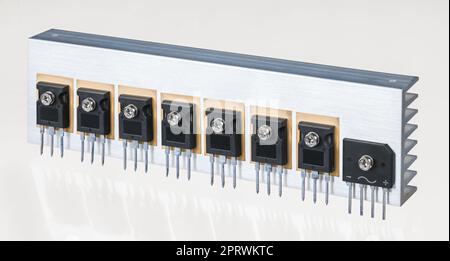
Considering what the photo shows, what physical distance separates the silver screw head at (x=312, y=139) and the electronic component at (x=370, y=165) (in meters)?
0.15

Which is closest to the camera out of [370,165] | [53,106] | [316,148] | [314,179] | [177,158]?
[370,165]

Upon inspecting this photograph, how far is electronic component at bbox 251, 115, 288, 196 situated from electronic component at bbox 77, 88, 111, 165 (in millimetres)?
911

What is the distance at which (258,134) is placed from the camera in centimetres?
984

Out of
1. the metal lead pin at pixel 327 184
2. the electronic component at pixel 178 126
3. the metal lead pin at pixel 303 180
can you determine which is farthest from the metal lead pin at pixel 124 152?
the metal lead pin at pixel 327 184

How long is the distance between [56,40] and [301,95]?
60.4 inches

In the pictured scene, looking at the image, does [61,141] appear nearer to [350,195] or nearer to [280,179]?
[280,179]

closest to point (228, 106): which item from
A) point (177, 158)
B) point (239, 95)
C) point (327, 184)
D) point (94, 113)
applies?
point (239, 95)

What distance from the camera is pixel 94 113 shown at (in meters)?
10.3

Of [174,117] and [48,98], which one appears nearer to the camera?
[174,117]

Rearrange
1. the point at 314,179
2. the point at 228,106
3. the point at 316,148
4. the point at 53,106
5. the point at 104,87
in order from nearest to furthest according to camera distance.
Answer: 1. the point at 316,148
2. the point at 314,179
3. the point at 228,106
4. the point at 104,87
5. the point at 53,106

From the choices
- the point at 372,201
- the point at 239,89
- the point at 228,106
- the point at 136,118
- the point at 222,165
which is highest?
the point at 239,89

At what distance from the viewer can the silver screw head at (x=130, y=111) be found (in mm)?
10117

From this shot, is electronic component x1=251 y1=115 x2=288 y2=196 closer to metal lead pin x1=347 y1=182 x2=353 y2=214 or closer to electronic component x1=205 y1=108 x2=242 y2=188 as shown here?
electronic component x1=205 y1=108 x2=242 y2=188

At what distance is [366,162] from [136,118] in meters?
1.36
